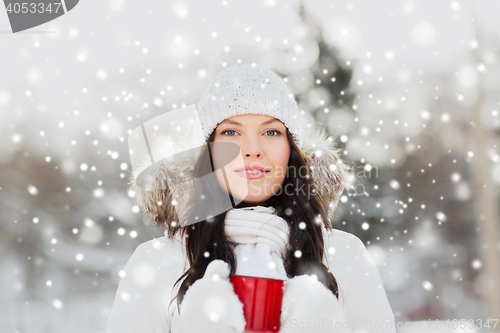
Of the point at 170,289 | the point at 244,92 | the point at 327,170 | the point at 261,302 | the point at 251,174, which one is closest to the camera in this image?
the point at 261,302

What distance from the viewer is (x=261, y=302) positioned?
3.84ft

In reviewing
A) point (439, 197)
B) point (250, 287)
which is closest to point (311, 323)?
point (250, 287)

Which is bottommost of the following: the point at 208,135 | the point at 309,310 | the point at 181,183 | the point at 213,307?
the point at 309,310

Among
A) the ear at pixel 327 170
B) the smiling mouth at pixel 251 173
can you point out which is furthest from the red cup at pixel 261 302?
the ear at pixel 327 170

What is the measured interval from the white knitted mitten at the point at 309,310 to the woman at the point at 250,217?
2 cm

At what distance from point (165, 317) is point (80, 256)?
Answer: 5.64 m

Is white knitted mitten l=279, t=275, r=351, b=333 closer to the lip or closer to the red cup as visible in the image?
the red cup

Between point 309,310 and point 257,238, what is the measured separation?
1.46 feet

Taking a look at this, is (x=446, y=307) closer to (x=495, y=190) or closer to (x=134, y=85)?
(x=495, y=190)

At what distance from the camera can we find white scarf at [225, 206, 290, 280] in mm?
→ 1578

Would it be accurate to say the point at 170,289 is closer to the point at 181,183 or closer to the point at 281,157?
the point at 181,183

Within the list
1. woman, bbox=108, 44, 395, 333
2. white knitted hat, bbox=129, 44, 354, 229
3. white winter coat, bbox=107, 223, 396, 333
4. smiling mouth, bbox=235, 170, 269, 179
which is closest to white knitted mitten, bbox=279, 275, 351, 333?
woman, bbox=108, 44, 395, 333

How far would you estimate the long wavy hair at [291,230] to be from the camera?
161 cm

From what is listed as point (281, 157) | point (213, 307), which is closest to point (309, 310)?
point (213, 307)
